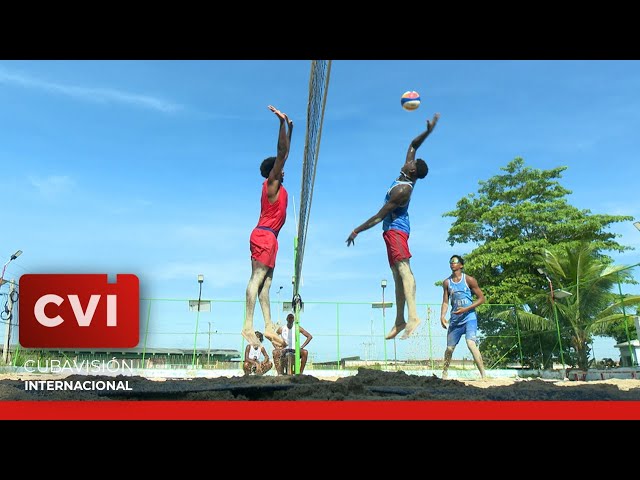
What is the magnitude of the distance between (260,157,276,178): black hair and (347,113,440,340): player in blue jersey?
113 cm

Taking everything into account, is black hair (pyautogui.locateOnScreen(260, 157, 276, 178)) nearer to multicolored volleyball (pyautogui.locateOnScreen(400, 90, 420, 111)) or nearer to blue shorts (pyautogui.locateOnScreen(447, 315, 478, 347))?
multicolored volleyball (pyautogui.locateOnScreen(400, 90, 420, 111))

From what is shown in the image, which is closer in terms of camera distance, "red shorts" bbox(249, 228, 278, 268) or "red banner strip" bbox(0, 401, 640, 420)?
"red banner strip" bbox(0, 401, 640, 420)

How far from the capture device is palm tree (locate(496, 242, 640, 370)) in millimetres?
14203

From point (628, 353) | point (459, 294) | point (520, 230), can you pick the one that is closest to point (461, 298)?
point (459, 294)

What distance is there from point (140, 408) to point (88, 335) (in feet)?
3.84

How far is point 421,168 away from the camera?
5.16 metres

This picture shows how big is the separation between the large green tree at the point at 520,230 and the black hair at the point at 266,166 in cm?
1584

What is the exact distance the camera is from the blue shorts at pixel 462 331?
752 centimetres

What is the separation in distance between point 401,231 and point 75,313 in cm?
290

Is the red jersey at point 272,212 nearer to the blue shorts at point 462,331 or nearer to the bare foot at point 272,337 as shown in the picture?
the bare foot at point 272,337

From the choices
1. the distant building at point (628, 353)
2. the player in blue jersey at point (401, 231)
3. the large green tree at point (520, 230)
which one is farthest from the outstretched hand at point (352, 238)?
the large green tree at point (520, 230)

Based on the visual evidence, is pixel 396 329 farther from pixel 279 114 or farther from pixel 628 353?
pixel 628 353

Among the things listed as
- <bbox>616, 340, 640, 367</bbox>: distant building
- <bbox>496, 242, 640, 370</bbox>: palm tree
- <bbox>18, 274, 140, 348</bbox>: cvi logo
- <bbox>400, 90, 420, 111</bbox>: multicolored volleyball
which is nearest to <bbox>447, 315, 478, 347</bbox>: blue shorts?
<bbox>400, 90, 420, 111</bbox>: multicolored volleyball
